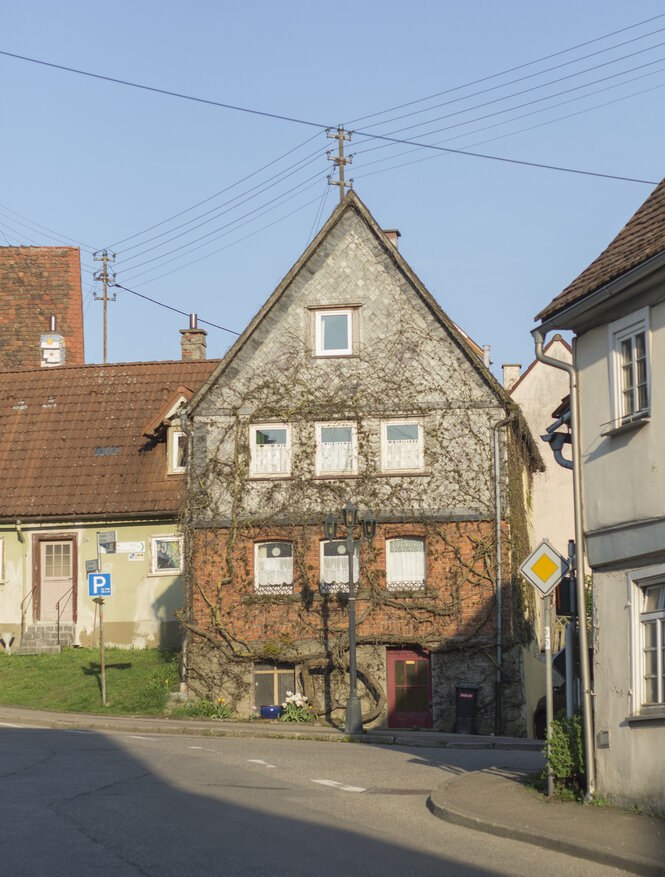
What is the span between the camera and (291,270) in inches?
1187

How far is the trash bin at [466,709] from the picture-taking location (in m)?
27.2

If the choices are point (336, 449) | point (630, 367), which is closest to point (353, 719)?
point (336, 449)

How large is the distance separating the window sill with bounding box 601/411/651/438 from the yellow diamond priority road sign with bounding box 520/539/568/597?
1421 mm

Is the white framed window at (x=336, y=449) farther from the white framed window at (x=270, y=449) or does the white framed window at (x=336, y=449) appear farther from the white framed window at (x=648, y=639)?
the white framed window at (x=648, y=639)

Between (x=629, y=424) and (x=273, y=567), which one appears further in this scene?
(x=273, y=567)

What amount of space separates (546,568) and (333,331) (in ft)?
55.5

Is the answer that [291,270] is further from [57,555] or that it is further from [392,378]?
[57,555]

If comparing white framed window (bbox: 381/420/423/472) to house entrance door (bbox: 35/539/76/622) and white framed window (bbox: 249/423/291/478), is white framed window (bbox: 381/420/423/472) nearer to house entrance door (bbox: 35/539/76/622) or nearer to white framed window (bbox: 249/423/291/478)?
white framed window (bbox: 249/423/291/478)

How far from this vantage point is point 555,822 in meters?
11.8

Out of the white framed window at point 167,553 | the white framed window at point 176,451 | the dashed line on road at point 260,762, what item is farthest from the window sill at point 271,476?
the dashed line on road at point 260,762

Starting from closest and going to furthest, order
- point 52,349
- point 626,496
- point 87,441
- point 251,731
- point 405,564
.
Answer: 1. point 626,496
2. point 251,731
3. point 405,564
4. point 87,441
5. point 52,349

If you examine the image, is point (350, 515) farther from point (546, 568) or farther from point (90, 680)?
point (546, 568)

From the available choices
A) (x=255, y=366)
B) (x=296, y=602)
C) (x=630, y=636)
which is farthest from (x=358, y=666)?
(x=630, y=636)

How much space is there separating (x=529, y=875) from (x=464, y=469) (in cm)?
1956
